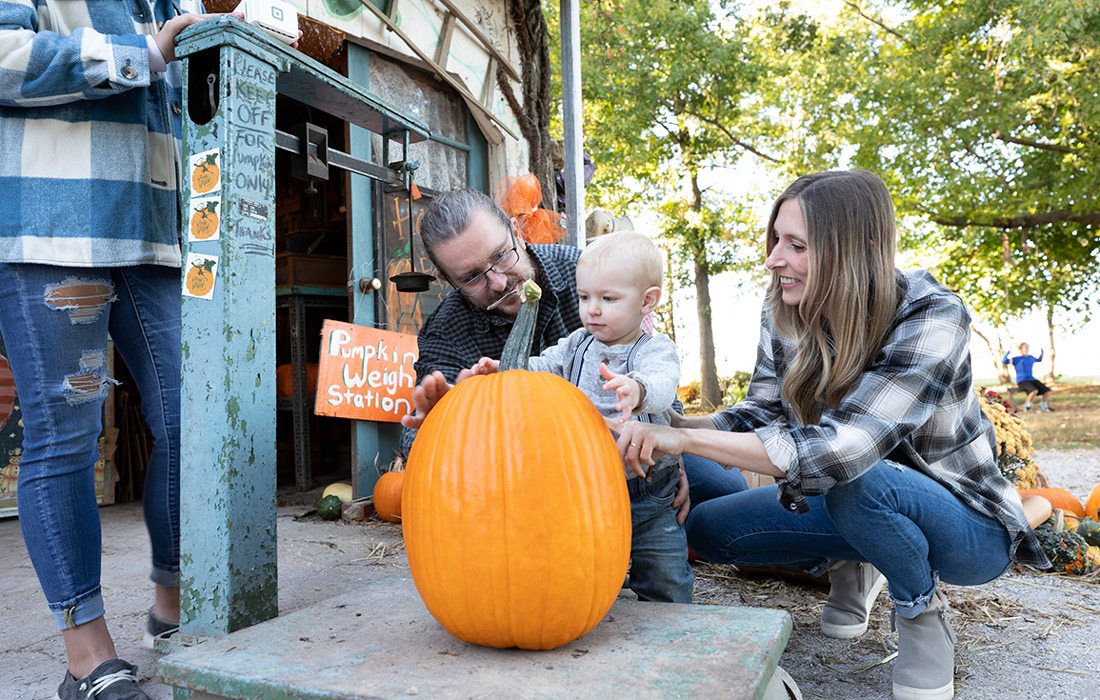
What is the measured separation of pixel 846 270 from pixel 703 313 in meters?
11.5

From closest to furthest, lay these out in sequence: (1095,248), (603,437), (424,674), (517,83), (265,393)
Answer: (424,674), (603,437), (265,393), (517,83), (1095,248)

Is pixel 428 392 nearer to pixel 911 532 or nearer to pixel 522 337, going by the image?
pixel 522 337

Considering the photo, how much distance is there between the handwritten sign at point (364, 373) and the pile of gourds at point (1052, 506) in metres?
2.86

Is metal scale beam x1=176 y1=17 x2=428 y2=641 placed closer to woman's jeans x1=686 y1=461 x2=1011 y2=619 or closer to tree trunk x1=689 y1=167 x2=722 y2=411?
woman's jeans x1=686 y1=461 x2=1011 y2=619

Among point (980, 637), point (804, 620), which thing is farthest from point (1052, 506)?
point (804, 620)

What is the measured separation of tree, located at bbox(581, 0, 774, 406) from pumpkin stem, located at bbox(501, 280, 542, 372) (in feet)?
27.2

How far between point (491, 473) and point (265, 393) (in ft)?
1.83

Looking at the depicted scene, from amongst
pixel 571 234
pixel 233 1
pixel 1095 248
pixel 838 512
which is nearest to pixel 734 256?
pixel 1095 248

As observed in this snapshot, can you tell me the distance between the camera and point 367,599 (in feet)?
5.41

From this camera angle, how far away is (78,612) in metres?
1.62

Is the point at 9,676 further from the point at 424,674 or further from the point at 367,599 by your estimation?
the point at 424,674

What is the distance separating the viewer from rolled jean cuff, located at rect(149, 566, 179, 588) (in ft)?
6.17

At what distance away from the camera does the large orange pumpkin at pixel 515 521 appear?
1.29 metres

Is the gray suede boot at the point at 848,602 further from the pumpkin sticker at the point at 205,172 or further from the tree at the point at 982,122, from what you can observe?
the tree at the point at 982,122
